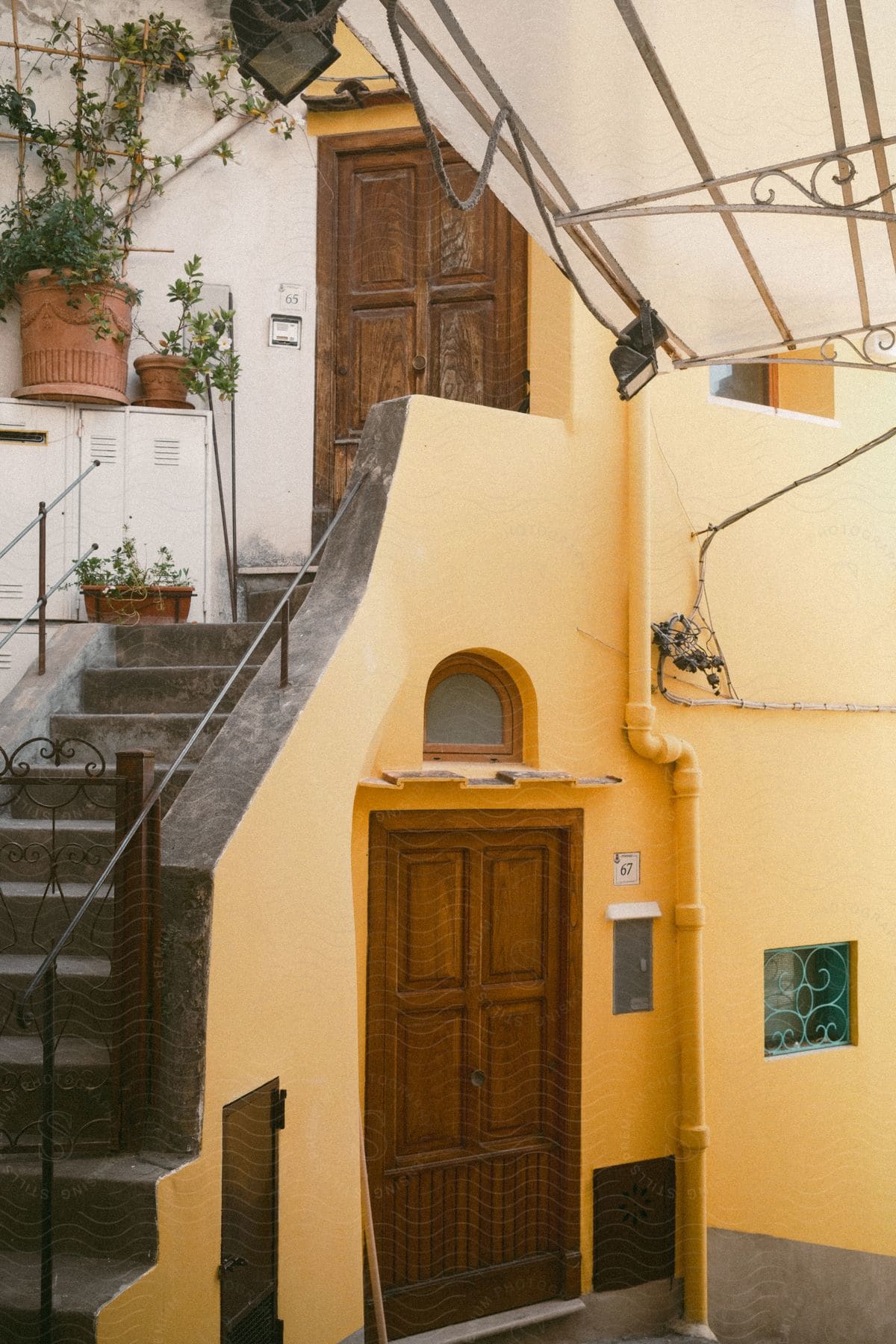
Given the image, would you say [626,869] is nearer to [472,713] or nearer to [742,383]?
[472,713]

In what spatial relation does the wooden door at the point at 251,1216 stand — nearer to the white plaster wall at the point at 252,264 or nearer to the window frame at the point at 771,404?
the white plaster wall at the point at 252,264

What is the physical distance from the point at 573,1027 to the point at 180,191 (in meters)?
5.72

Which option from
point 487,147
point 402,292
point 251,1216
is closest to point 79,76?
point 402,292

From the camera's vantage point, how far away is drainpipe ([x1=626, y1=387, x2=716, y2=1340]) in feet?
20.5

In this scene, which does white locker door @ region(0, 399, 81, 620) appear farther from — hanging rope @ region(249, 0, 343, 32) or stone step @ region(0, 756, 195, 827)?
hanging rope @ region(249, 0, 343, 32)

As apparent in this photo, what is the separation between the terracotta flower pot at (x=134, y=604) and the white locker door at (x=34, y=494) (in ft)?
1.11

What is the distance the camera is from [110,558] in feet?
22.8

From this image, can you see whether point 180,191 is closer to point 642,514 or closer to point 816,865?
point 642,514

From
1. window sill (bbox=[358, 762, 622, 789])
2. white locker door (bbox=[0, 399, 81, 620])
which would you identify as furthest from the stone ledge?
white locker door (bbox=[0, 399, 81, 620])

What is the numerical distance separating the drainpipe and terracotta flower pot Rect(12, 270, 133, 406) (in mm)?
3187

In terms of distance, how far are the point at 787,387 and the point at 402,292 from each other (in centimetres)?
253

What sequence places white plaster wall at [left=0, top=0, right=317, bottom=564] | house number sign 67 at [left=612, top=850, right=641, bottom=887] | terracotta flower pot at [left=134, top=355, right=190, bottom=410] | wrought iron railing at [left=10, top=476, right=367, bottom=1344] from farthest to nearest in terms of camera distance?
white plaster wall at [left=0, top=0, right=317, bottom=564] < terracotta flower pot at [left=134, top=355, right=190, bottom=410] < house number sign 67 at [left=612, top=850, right=641, bottom=887] < wrought iron railing at [left=10, top=476, right=367, bottom=1344]

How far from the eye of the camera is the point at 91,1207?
12.1ft

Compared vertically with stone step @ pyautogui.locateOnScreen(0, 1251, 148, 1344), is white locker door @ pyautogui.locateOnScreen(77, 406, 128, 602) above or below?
above
